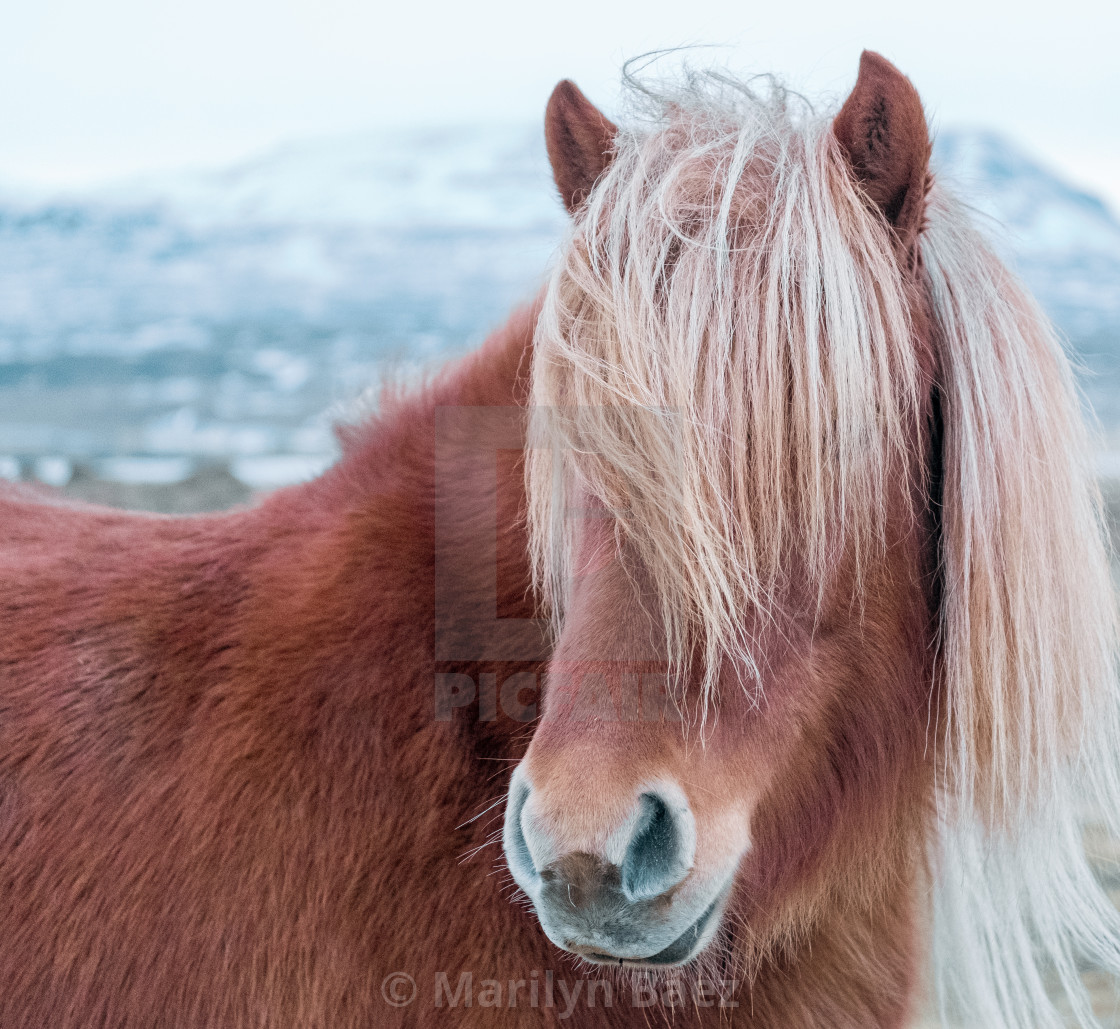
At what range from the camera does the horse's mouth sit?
0.99 meters

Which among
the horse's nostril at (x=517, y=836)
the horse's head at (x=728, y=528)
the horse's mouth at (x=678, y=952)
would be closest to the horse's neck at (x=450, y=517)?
the horse's head at (x=728, y=528)

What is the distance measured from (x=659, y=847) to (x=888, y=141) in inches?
34.9

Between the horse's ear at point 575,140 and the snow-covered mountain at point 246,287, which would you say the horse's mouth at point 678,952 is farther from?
the snow-covered mountain at point 246,287

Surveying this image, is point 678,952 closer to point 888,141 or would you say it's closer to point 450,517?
point 450,517

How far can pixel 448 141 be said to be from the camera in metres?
26.0

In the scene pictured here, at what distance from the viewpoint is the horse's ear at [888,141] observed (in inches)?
41.3

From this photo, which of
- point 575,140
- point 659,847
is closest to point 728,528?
point 659,847

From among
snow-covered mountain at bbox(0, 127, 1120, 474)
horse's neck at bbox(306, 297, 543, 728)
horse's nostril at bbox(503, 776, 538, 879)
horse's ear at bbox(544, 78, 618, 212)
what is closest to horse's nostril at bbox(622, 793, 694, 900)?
horse's nostril at bbox(503, 776, 538, 879)

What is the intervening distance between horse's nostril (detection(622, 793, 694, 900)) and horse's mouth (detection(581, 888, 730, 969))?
3.3 inches

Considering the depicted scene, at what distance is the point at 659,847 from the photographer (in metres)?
0.96

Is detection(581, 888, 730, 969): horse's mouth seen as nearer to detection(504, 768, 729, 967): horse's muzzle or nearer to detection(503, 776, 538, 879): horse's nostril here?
detection(504, 768, 729, 967): horse's muzzle

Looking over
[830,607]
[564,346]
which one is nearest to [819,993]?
[830,607]

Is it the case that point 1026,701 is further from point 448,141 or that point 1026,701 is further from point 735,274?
point 448,141

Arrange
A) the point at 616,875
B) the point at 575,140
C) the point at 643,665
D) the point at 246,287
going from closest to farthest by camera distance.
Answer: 1. the point at 616,875
2. the point at 643,665
3. the point at 575,140
4. the point at 246,287
